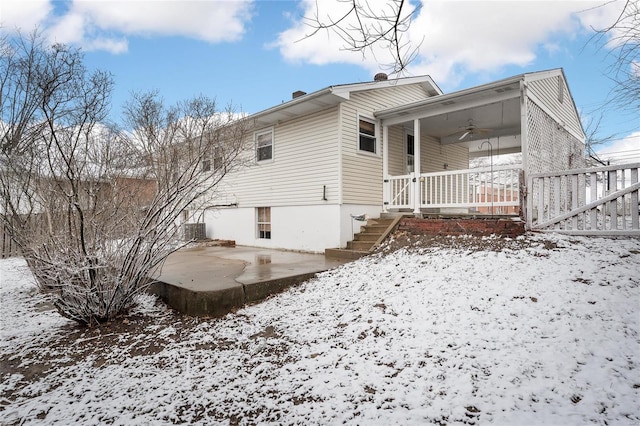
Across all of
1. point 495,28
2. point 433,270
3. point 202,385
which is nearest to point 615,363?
point 433,270

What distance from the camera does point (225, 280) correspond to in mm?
5195

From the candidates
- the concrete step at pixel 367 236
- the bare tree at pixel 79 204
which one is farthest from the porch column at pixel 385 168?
the bare tree at pixel 79 204

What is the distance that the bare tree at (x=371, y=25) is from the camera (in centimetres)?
285

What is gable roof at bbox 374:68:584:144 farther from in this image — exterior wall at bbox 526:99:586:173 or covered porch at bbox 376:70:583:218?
exterior wall at bbox 526:99:586:173

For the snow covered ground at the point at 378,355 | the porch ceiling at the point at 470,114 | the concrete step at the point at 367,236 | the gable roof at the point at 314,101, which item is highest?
the gable roof at the point at 314,101

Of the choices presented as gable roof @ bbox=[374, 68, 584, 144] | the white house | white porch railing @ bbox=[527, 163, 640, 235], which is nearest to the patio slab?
the white house

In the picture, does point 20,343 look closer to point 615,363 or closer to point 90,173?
point 90,173

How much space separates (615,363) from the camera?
254 centimetres

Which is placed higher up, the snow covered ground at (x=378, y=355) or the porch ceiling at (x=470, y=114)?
the porch ceiling at (x=470, y=114)

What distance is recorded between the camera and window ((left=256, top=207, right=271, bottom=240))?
10445 millimetres

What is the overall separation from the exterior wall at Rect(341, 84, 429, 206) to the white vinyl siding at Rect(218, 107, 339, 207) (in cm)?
25

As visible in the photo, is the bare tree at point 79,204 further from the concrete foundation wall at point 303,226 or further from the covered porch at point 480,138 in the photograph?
the covered porch at point 480,138

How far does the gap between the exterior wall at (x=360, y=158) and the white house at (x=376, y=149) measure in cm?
3

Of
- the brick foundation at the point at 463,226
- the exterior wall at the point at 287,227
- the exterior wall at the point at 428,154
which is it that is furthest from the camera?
the exterior wall at the point at 428,154
